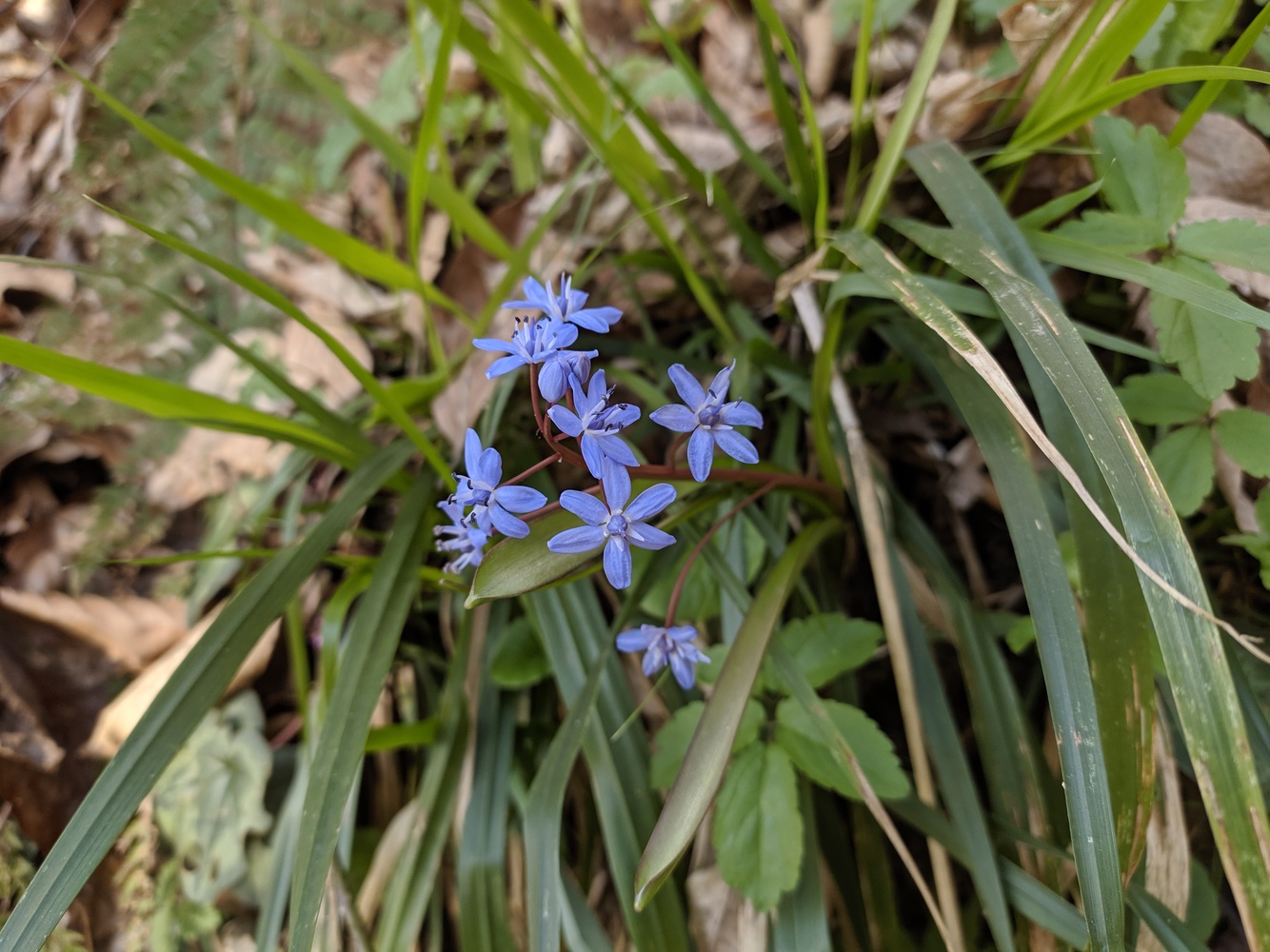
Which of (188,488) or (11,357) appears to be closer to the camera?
(11,357)

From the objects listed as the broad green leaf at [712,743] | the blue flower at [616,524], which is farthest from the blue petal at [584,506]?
the broad green leaf at [712,743]

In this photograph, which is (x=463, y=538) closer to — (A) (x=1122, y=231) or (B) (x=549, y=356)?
(B) (x=549, y=356)

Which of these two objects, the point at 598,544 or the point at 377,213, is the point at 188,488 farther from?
the point at 598,544

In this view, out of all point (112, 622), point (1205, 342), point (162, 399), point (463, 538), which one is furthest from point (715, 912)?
point (112, 622)

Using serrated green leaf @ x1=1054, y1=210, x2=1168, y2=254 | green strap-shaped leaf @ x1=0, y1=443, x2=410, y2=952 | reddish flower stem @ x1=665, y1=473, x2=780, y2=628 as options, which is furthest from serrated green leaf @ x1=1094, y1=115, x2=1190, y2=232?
green strap-shaped leaf @ x1=0, y1=443, x2=410, y2=952

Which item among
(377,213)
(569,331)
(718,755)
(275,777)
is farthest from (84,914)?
(377,213)

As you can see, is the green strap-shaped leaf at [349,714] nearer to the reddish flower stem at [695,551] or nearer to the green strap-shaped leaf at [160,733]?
the green strap-shaped leaf at [160,733]
